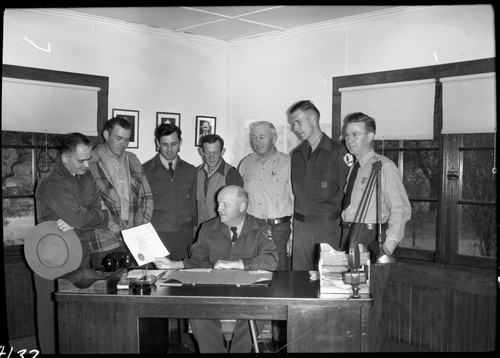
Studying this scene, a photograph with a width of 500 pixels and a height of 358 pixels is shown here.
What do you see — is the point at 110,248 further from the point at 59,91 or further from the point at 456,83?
the point at 456,83

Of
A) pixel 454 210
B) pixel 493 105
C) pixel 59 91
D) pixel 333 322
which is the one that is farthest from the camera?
pixel 59 91

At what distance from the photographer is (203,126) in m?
5.89

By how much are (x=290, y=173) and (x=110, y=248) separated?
1625 millimetres

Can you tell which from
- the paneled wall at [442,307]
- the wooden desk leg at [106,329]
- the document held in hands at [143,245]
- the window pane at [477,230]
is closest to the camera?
the wooden desk leg at [106,329]

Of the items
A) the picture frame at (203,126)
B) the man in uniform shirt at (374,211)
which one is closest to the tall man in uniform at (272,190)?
the man in uniform shirt at (374,211)

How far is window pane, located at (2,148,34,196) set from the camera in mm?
4547

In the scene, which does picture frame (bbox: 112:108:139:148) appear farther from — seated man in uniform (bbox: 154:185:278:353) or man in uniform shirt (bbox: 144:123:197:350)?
seated man in uniform (bbox: 154:185:278:353)

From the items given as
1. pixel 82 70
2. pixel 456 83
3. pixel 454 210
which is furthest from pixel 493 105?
pixel 82 70

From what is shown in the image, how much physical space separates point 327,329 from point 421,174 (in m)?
2.17

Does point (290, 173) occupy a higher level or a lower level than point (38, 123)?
lower

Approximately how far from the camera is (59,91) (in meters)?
4.77

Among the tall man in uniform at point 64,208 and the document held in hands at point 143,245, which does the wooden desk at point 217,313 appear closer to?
the document held in hands at point 143,245

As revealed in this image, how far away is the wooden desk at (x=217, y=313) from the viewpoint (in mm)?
2861

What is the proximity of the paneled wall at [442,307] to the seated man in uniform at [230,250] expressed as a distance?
4.96 ft
